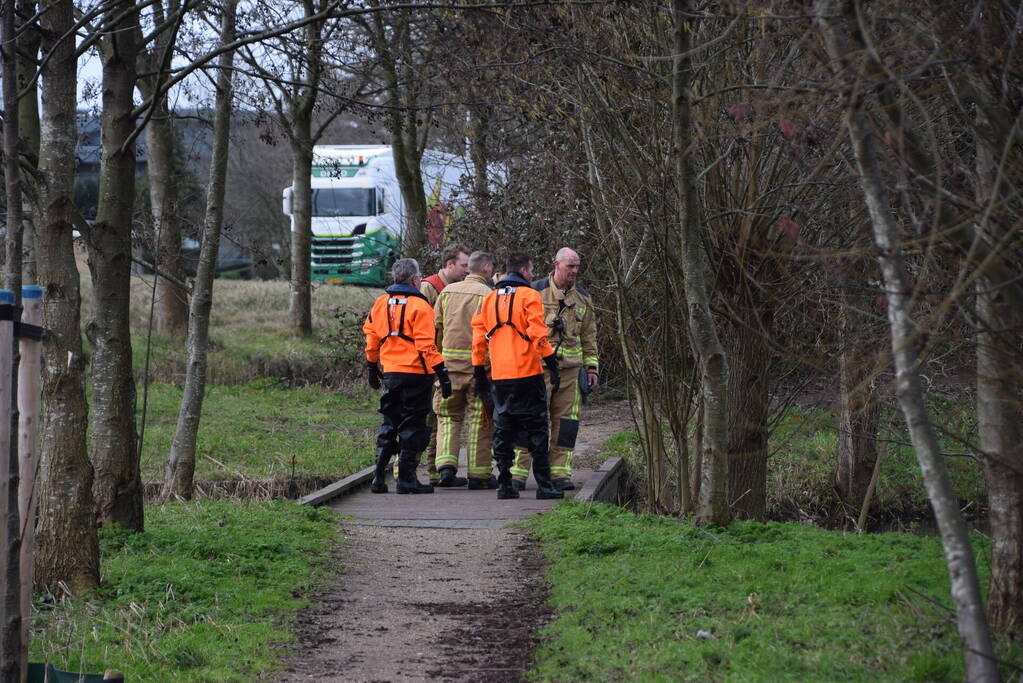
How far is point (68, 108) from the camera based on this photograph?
25.4 ft

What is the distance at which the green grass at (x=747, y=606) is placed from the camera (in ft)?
19.1

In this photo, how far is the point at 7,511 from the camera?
5555mm

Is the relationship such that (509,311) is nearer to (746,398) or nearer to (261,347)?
(746,398)

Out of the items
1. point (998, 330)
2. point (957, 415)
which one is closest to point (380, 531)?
point (957, 415)

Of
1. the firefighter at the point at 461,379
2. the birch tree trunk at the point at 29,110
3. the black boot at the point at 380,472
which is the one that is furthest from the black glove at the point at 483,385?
the birch tree trunk at the point at 29,110

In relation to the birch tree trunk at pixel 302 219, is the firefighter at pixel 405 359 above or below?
below

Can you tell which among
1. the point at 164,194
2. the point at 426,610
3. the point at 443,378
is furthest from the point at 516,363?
the point at 164,194

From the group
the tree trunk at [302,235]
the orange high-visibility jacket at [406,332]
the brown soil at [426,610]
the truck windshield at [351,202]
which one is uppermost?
the truck windshield at [351,202]

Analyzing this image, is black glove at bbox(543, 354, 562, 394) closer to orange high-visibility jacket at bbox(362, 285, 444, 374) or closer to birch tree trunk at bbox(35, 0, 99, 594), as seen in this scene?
orange high-visibility jacket at bbox(362, 285, 444, 374)

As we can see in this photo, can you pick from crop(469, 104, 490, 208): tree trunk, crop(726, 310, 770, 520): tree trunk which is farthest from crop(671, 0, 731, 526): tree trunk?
crop(469, 104, 490, 208): tree trunk

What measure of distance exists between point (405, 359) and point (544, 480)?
5.33ft

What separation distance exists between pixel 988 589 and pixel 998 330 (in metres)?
2.27

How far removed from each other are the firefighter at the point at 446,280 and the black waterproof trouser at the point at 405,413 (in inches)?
19.8

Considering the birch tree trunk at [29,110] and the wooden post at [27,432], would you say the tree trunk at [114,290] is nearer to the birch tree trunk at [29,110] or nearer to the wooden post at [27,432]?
the birch tree trunk at [29,110]
